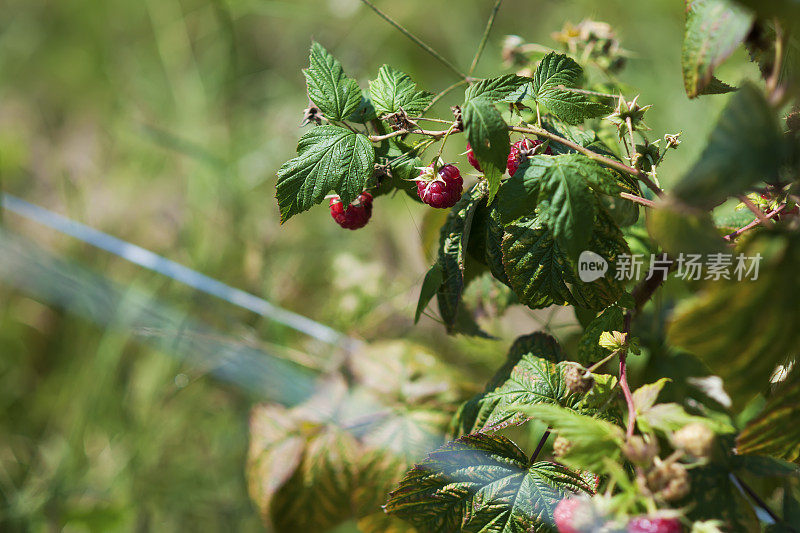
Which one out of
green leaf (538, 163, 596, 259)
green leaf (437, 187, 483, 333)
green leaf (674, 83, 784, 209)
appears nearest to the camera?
green leaf (674, 83, 784, 209)

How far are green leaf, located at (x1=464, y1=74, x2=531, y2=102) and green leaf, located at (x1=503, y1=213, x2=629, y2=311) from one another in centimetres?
12

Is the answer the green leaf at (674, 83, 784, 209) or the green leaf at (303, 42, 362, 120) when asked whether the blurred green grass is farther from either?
the green leaf at (674, 83, 784, 209)

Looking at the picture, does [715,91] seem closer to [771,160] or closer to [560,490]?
[771,160]

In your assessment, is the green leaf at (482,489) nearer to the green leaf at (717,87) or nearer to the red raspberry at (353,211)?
the red raspberry at (353,211)

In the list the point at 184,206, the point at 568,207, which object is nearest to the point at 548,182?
the point at 568,207

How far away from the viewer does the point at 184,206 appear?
1855mm

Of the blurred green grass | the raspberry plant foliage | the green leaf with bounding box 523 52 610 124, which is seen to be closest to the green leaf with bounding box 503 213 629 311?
the raspberry plant foliage

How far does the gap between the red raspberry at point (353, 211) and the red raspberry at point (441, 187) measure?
0.08 m

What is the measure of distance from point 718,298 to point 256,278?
1249mm

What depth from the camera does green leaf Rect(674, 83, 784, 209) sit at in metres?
0.38

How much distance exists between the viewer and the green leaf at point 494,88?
55 centimetres

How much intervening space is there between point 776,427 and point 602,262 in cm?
19

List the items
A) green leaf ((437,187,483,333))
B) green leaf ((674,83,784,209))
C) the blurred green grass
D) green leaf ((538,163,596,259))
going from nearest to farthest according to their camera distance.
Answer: green leaf ((674,83,784,209)), green leaf ((538,163,596,259)), green leaf ((437,187,483,333)), the blurred green grass

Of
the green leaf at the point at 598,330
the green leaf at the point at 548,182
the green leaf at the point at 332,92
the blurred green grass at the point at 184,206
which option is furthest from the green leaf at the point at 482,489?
the blurred green grass at the point at 184,206
